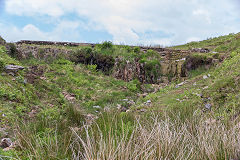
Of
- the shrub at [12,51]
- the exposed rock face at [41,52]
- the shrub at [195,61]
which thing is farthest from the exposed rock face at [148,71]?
the shrub at [12,51]

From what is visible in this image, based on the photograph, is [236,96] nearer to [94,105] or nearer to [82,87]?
[94,105]

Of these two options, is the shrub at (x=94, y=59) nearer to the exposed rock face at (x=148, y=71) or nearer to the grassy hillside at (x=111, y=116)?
the exposed rock face at (x=148, y=71)

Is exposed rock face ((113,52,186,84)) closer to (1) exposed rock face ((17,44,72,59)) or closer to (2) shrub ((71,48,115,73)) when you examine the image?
(2) shrub ((71,48,115,73))

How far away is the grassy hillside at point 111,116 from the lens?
2.70m

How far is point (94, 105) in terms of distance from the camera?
7.89 meters

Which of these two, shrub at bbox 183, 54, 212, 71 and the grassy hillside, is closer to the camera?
the grassy hillside

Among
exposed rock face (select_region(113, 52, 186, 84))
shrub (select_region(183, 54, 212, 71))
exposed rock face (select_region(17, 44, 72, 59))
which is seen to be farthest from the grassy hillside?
exposed rock face (select_region(113, 52, 186, 84))

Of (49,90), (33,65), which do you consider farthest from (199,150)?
(33,65)

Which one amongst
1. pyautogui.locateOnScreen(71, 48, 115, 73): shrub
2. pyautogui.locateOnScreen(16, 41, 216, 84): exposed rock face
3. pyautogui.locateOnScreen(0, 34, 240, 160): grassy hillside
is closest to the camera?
pyautogui.locateOnScreen(0, 34, 240, 160): grassy hillside

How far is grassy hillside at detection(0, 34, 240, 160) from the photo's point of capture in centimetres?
270

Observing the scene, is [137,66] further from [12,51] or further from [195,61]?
[12,51]

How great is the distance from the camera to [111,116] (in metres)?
4.23

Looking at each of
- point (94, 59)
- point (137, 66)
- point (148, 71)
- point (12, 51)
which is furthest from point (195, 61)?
point (12, 51)

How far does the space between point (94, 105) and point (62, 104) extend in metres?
1.19
